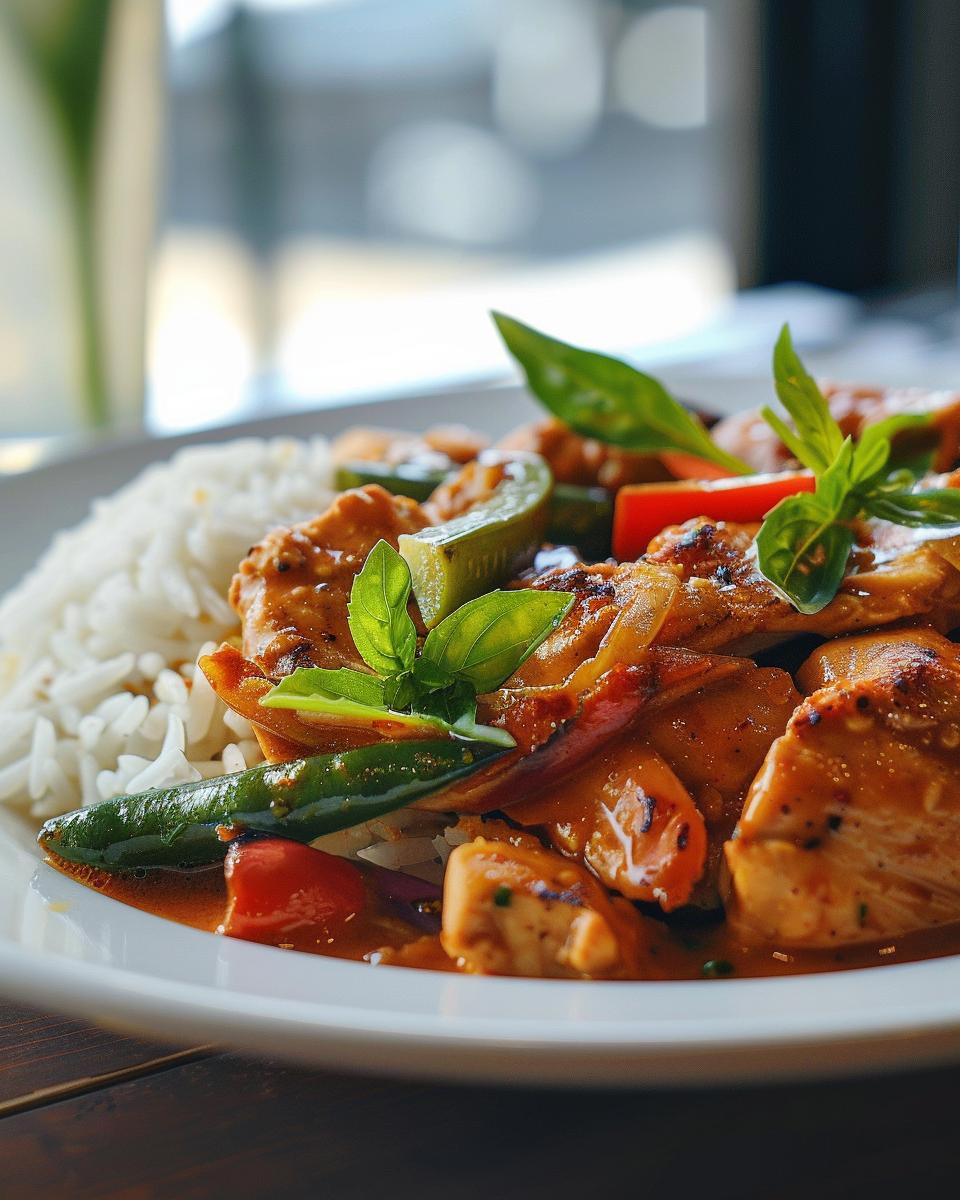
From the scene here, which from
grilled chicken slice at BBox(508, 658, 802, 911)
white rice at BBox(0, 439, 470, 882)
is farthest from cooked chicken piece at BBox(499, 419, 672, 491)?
grilled chicken slice at BBox(508, 658, 802, 911)

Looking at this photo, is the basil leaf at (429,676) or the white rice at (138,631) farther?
the white rice at (138,631)

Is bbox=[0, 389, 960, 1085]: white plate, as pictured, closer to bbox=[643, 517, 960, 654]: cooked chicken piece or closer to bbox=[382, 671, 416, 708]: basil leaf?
bbox=[382, 671, 416, 708]: basil leaf

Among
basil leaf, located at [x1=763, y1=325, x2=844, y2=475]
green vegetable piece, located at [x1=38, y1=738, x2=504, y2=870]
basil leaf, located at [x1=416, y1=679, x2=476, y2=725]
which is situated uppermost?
basil leaf, located at [x1=763, y1=325, x2=844, y2=475]

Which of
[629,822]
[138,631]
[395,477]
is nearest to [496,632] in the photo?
[629,822]

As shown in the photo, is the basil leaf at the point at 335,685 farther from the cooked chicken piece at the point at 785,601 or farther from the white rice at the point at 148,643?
the cooked chicken piece at the point at 785,601

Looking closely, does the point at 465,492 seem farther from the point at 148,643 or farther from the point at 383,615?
the point at 383,615

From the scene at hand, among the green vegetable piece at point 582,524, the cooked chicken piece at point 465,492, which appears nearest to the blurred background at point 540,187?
the green vegetable piece at point 582,524
